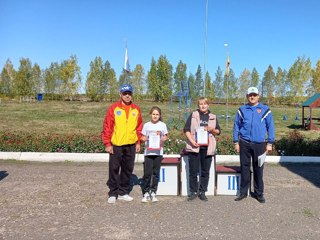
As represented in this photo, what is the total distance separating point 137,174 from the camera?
7758 mm

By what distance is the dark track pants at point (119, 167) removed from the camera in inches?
223

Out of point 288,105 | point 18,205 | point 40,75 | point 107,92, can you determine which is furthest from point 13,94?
point 18,205

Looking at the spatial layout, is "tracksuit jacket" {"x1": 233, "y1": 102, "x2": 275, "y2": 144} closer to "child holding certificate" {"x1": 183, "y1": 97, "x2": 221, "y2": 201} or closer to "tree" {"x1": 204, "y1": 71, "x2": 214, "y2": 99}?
"child holding certificate" {"x1": 183, "y1": 97, "x2": 221, "y2": 201}

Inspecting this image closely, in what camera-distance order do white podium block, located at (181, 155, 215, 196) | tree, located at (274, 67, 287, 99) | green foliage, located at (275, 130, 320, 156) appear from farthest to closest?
tree, located at (274, 67, 287, 99), green foliage, located at (275, 130, 320, 156), white podium block, located at (181, 155, 215, 196)

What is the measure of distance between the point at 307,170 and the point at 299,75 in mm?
47403

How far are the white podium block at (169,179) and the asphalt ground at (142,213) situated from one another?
15cm

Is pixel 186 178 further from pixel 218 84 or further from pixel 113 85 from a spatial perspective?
pixel 218 84

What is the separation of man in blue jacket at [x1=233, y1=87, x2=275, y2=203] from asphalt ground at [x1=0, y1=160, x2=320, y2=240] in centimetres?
37

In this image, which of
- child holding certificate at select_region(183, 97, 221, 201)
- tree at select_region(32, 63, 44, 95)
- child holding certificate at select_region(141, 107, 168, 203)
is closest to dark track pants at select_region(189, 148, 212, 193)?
child holding certificate at select_region(183, 97, 221, 201)

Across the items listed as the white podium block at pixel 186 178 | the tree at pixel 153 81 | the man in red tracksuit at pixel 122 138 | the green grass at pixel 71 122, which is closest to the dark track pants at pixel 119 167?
the man in red tracksuit at pixel 122 138

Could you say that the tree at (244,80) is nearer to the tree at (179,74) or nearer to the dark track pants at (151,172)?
the tree at (179,74)

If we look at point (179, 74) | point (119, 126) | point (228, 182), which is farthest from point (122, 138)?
point (179, 74)

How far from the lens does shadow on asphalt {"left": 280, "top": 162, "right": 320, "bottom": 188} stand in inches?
291

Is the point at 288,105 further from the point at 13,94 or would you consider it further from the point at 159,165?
the point at 159,165
